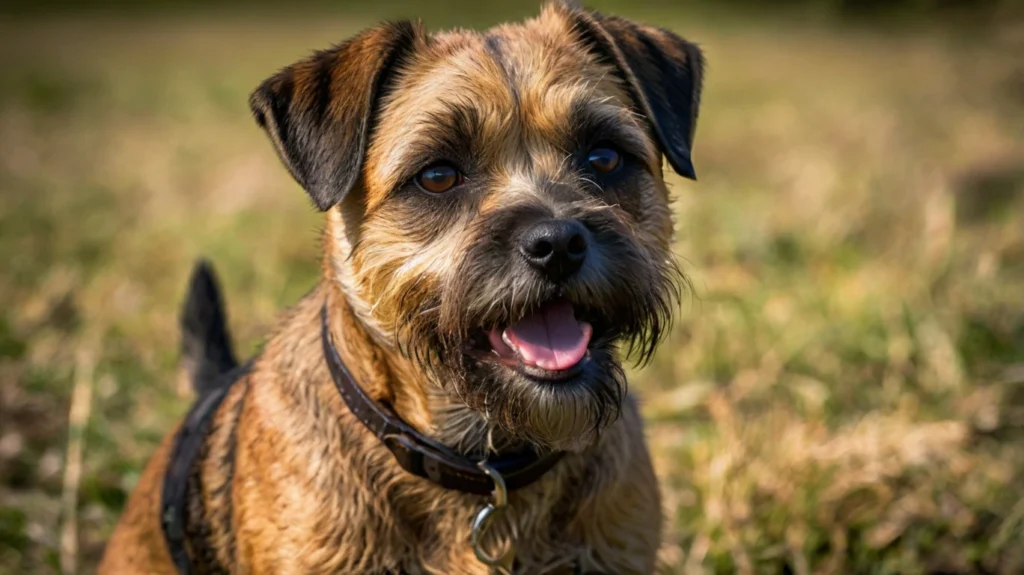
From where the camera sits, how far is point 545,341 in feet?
9.12

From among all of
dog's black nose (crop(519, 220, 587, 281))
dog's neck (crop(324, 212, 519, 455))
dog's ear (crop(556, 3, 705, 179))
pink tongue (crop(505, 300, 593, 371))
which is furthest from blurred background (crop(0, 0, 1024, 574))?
dog's black nose (crop(519, 220, 587, 281))

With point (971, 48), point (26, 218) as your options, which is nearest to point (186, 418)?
point (26, 218)

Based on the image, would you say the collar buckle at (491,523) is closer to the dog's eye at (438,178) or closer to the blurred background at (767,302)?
the dog's eye at (438,178)

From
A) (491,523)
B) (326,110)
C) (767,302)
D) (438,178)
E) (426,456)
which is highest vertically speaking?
(326,110)

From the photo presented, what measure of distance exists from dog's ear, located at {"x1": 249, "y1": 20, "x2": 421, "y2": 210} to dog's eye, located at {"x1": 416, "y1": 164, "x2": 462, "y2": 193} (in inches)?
7.6

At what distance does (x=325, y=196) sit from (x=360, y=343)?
46 cm

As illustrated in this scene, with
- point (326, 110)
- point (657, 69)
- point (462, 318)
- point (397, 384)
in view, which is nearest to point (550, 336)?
point (462, 318)

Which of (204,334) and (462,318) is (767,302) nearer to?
(204,334)

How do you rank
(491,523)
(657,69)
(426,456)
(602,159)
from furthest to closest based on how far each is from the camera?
(657,69)
(602,159)
(491,523)
(426,456)

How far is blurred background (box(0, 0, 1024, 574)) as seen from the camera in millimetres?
4117

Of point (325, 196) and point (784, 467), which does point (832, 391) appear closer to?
point (784, 467)

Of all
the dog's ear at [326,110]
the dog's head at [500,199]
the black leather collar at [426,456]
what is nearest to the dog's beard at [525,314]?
the dog's head at [500,199]

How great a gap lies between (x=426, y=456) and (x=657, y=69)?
148cm

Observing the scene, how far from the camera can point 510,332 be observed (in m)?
2.79
